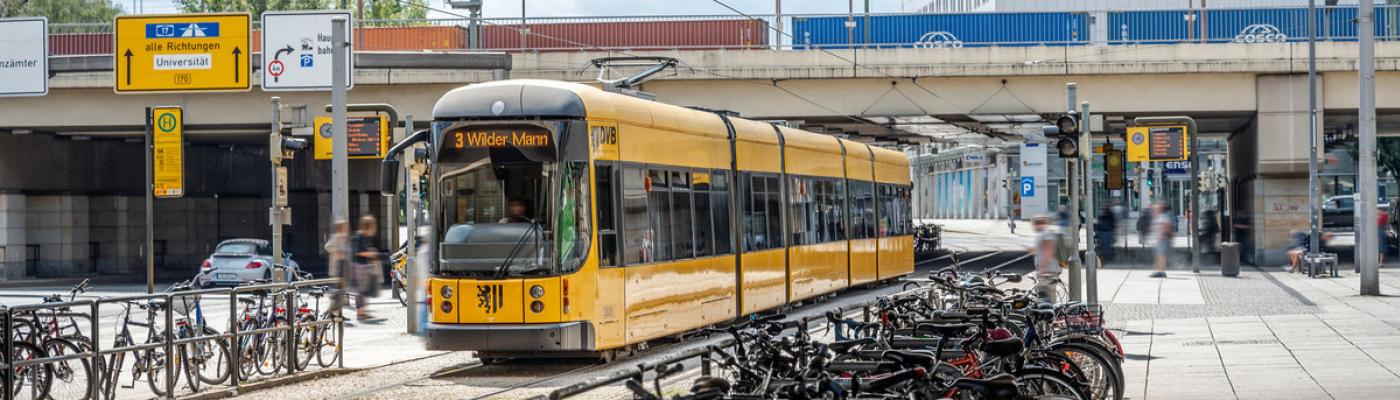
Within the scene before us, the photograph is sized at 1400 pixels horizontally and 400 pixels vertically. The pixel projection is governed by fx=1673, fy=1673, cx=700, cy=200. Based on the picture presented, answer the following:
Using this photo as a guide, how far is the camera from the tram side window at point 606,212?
15.5 m

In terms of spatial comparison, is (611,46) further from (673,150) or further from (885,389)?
(885,389)

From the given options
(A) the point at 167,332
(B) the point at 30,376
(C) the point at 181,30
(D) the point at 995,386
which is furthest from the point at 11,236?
(D) the point at 995,386

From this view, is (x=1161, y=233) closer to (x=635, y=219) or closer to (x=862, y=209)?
(x=862, y=209)

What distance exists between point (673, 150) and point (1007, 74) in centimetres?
2225

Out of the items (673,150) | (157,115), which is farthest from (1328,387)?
(157,115)

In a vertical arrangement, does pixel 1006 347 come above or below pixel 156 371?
above

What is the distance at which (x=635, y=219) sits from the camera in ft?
53.3

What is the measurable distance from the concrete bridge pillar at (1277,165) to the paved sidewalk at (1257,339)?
7.99 metres

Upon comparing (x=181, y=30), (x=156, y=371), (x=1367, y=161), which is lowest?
(x=156, y=371)

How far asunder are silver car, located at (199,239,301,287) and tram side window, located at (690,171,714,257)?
21.8m

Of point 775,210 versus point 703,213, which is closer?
point 703,213

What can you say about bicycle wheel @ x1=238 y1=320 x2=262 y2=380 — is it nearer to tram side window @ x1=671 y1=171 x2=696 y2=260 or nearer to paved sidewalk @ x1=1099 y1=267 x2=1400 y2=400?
tram side window @ x1=671 y1=171 x2=696 y2=260

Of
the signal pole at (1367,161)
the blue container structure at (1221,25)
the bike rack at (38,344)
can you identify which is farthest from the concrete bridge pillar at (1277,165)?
the bike rack at (38,344)

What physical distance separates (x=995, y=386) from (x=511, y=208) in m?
8.20
